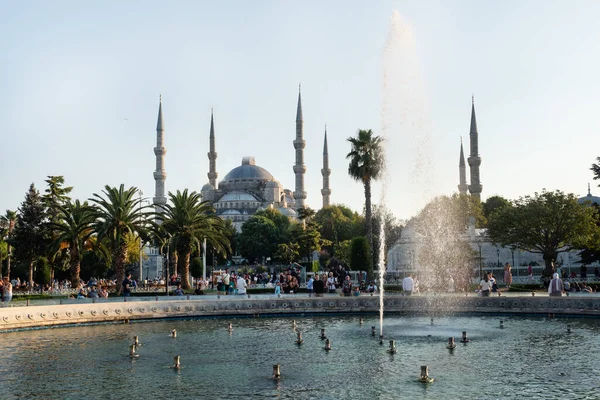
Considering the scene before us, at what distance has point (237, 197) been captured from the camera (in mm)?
114500

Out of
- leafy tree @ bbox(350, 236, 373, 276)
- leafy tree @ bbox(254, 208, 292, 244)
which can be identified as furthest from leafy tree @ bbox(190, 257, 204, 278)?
leafy tree @ bbox(254, 208, 292, 244)

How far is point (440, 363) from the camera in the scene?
12781 mm

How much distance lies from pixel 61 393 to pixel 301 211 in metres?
56.6

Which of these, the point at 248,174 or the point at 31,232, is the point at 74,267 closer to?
the point at 31,232

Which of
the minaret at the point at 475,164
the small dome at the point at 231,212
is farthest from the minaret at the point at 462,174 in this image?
the small dome at the point at 231,212

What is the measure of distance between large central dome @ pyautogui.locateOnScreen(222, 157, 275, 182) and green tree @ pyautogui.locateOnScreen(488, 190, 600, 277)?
8645 centimetres

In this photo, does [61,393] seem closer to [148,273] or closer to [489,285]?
[489,285]

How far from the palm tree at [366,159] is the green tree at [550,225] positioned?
819 centimetres

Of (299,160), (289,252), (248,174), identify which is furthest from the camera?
(248,174)

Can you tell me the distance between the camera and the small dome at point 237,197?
11388 centimetres

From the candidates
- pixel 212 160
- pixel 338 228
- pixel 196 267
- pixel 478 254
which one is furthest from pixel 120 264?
pixel 212 160

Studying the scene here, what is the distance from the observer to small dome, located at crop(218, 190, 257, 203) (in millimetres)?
→ 113875

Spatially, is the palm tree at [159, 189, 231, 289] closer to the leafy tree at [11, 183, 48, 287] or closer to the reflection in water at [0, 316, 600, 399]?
the leafy tree at [11, 183, 48, 287]

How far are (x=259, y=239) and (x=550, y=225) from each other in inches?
1799
